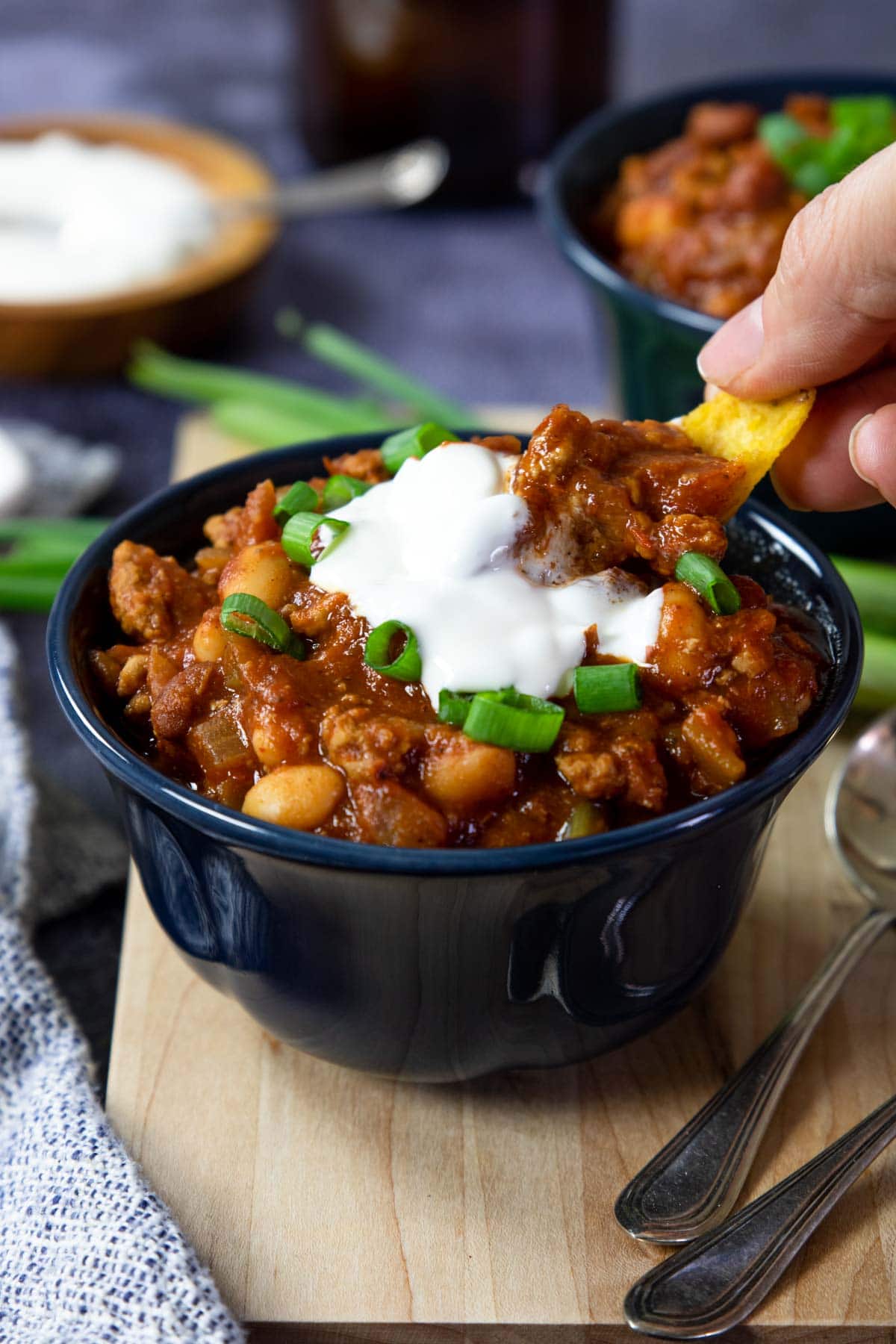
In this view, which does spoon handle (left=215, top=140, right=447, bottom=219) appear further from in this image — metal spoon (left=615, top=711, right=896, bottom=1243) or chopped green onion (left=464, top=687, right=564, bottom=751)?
chopped green onion (left=464, top=687, right=564, bottom=751)

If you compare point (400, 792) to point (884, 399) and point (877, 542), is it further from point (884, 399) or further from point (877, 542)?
point (877, 542)

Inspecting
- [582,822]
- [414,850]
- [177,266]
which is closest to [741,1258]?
[582,822]

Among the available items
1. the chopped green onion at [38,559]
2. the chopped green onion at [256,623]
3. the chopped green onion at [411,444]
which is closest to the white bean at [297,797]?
the chopped green onion at [256,623]

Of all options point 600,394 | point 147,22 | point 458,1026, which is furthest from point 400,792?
point 147,22

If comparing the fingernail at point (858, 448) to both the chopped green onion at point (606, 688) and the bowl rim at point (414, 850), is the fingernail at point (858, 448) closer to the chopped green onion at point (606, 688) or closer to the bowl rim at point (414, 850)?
the bowl rim at point (414, 850)

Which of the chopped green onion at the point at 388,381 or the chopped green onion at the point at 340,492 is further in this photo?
the chopped green onion at the point at 388,381

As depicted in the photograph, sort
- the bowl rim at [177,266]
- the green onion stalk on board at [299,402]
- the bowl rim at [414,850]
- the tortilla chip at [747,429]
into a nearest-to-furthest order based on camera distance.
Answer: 1. the bowl rim at [414,850]
2. the tortilla chip at [747,429]
3. the green onion stalk on board at [299,402]
4. the bowl rim at [177,266]

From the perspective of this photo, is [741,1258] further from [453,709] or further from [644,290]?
[644,290]

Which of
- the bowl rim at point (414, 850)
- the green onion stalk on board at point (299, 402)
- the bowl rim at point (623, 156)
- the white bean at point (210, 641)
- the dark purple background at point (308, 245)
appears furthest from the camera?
the dark purple background at point (308, 245)
